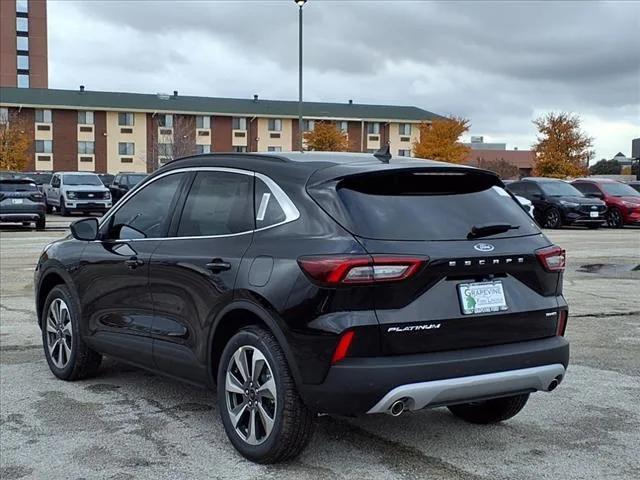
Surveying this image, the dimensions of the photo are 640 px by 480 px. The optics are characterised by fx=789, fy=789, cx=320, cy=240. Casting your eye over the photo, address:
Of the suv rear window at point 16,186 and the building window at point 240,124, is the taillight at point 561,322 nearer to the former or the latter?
the suv rear window at point 16,186

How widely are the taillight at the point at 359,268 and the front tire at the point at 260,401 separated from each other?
1.73 ft

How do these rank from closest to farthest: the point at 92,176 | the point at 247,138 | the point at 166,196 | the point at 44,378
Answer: the point at 166,196 → the point at 44,378 → the point at 92,176 → the point at 247,138

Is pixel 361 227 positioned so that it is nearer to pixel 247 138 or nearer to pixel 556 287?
pixel 556 287

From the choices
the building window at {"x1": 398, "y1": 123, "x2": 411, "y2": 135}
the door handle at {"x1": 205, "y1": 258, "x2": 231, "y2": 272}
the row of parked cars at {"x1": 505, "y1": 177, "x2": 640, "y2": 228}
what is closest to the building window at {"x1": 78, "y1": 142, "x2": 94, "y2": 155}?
the building window at {"x1": 398, "y1": 123, "x2": 411, "y2": 135}

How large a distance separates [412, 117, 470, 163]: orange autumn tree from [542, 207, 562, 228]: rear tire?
34.5 metres

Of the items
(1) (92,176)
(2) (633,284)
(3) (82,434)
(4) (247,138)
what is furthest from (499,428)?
(4) (247,138)

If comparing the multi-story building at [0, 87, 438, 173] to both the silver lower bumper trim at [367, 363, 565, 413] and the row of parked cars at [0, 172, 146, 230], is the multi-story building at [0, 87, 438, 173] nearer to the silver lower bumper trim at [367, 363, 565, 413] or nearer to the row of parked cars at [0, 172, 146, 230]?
the row of parked cars at [0, 172, 146, 230]

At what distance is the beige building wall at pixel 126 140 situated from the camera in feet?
241

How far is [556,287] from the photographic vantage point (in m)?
4.62

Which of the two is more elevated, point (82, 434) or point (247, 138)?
point (247, 138)

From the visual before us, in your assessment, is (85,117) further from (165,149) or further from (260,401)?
(260,401)

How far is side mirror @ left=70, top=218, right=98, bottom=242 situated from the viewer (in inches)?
233

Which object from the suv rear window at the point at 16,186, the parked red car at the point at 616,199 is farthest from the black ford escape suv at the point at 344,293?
the parked red car at the point at 616,199

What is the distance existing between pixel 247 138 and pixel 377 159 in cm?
7304
